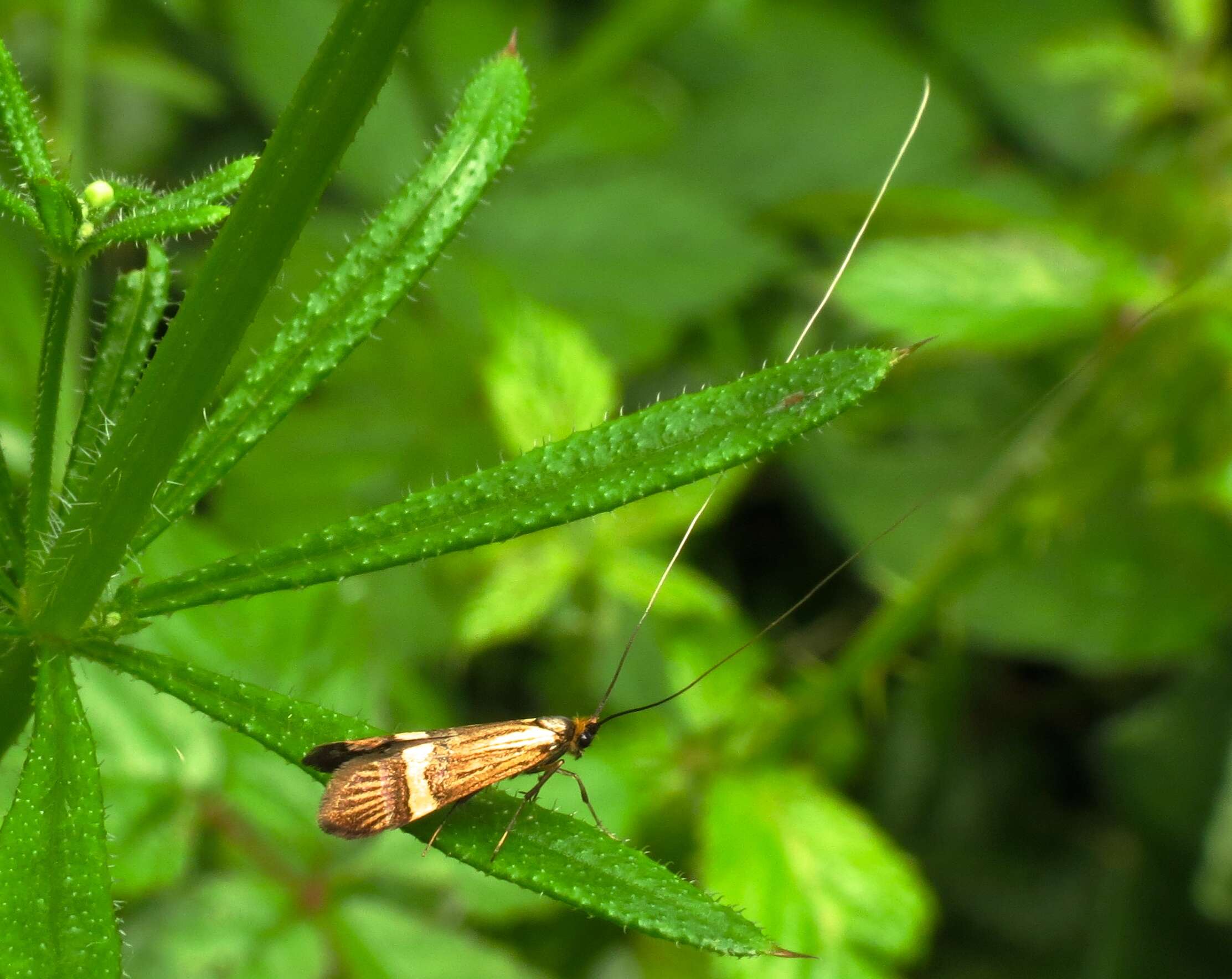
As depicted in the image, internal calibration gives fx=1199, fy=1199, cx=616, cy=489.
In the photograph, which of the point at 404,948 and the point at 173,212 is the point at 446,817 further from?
the point at 404,948

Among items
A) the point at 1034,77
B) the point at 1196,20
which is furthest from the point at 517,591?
the point at 1034,77

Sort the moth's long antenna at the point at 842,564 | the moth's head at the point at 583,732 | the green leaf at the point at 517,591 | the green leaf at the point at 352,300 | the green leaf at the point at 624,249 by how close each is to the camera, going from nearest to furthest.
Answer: the moth's long antenna at the point at 842,564 < the green leaf at the point at 352,300 < the moth's head at the point at 583,732 < the green leaf at the point at 517,591 < the green leaf at the point at 624,249

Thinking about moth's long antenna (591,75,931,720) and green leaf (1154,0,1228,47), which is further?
green leaf (1154,0,1228,47)

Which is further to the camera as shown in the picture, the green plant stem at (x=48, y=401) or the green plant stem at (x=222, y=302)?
the green plant stem at (x=48, y=401)

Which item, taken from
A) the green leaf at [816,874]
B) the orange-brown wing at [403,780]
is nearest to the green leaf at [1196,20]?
the green leaf at [816,874]

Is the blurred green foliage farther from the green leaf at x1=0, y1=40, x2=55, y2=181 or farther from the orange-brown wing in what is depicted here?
the green leaf at x1=0, y1=40, x2=55, y2=181

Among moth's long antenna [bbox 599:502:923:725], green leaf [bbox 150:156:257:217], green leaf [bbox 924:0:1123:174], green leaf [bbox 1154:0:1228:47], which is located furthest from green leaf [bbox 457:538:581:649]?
green leaf [bbox 924:0:1123:174]

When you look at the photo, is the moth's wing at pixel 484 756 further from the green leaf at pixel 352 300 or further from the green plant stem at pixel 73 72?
the green plant stem at pixel 73 72

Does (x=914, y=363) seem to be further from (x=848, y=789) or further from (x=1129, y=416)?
(x=848, y=789)

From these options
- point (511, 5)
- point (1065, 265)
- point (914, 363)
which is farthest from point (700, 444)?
point (511, 5)
